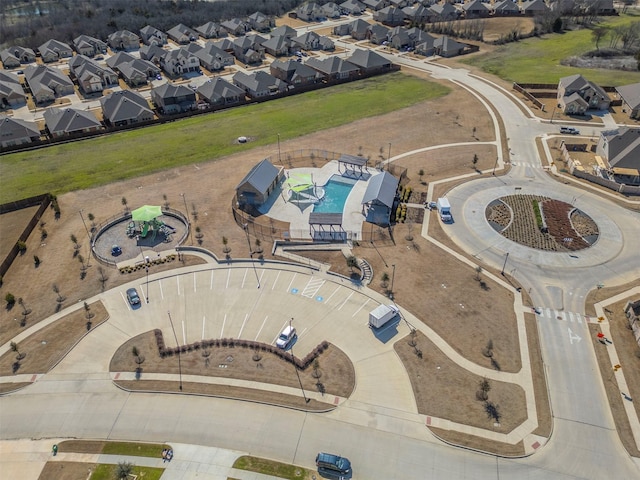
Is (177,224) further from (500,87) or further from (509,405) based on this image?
(500,87)

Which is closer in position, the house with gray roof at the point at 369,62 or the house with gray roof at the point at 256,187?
the house with gray roof at the point at 256,187

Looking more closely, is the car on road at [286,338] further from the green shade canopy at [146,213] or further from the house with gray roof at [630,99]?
the house with gray roof at [630,99]

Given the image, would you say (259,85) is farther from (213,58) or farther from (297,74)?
(213,58)

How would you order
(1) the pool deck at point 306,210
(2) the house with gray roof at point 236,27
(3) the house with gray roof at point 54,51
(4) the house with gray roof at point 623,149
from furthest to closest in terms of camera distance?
(2) the house with gray roof at point 236,27
(3) the house with gray roof at point 54,51
(4) the house with gray roof at point 623,149
(1) the pool deck at point 306,210

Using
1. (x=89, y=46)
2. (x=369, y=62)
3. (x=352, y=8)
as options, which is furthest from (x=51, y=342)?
(x=352, y=8)

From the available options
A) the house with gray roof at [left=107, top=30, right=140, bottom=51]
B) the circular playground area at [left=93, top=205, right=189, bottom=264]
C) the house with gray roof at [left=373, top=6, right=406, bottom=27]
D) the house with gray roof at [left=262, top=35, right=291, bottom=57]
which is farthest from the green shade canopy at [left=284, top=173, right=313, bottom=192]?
the house with gray roof at [left=373, top=6, right=406, bottom=27]

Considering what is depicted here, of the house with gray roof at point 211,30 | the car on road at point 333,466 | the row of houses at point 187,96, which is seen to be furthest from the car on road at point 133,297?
the house with gray roof at point 211,30
